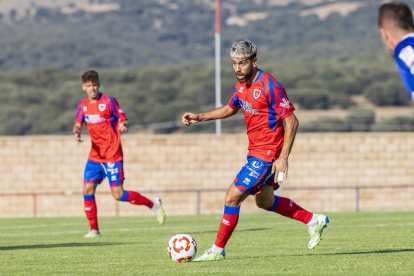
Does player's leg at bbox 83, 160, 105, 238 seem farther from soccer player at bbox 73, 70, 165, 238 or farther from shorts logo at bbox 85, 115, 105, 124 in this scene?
shorts logo at bbox 85, 115, 105, 124

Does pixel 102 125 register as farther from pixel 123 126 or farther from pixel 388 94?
pixel 388 94

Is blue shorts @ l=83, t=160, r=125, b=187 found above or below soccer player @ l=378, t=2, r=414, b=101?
below

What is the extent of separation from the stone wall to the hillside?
105658 millimetres

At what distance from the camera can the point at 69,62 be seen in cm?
14225

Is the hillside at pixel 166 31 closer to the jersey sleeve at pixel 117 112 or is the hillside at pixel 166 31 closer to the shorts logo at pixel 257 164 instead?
the jersey sleeve at pixel 117 112

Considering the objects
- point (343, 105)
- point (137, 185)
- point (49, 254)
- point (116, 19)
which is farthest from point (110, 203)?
point (116, 19)

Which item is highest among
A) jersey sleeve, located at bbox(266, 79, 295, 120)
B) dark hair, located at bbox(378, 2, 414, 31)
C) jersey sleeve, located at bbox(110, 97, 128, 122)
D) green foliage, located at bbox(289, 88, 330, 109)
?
green foliage, located at bbox(289, 88, 330, 109)

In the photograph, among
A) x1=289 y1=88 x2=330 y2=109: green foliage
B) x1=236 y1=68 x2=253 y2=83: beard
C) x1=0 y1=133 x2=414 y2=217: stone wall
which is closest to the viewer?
x1=236 y1=68 x2=253 y2=83: beard

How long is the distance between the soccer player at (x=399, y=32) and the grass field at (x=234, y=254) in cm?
188

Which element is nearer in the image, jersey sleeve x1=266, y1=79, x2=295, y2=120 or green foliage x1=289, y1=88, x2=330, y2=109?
jersey sleeve x1=266, y1=79, x2=295, y2=120

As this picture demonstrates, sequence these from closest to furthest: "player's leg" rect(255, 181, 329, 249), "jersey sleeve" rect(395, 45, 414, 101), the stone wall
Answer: "jersey sleeve" rect(395, 45, 414, 101)
"player's leg" rect(255, 181, 329, 249)
the stone wall

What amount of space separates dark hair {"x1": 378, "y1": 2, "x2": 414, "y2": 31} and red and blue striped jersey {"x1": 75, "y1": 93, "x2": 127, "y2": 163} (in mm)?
7524

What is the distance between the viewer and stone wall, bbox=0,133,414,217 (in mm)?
33438

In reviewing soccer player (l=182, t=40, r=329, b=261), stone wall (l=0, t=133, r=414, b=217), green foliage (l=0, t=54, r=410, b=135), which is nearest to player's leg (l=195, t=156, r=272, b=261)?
soccer player (l=182, t=40, r=329, b=261)
